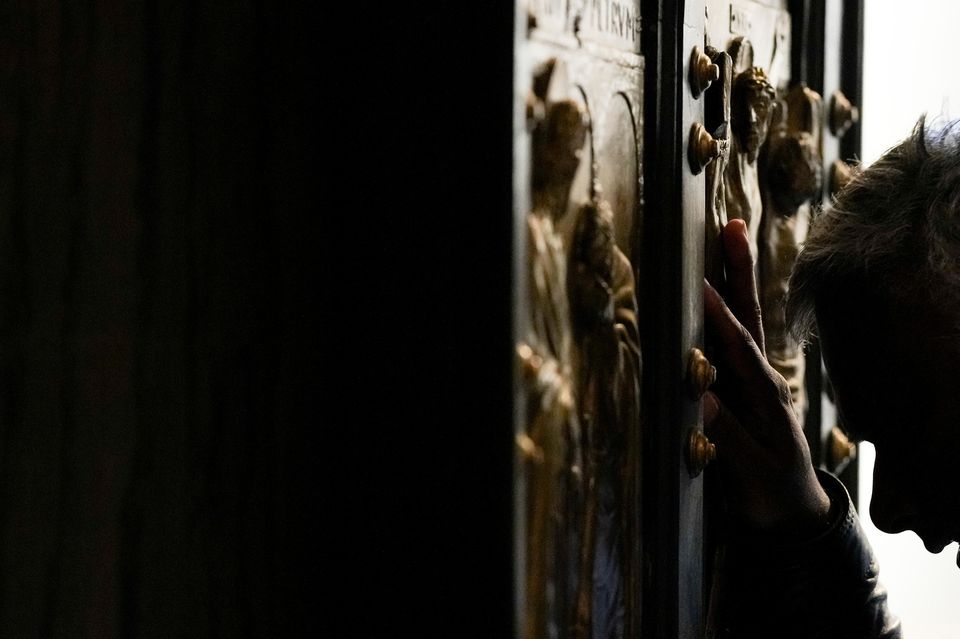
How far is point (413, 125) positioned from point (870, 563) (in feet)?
2.46

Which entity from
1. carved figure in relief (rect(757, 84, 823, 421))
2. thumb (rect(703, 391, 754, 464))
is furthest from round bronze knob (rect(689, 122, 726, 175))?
carved figure in relief (rect(757, 84, 823, 421))

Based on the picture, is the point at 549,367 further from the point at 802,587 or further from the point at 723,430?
the point at 802,587

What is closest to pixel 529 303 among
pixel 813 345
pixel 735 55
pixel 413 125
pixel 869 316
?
pixel 413 125

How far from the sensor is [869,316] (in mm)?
985

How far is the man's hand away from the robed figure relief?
0.20 m

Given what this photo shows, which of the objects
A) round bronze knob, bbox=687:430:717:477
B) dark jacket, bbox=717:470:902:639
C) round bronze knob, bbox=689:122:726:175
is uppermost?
round bronze knob, bbox=689:122:726:175

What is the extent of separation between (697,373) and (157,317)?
432 mm

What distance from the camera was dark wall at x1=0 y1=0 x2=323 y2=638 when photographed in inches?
27.2

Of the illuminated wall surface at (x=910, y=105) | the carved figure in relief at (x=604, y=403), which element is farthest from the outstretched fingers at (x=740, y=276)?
the illuminated wall surface at (x=910, y=105)

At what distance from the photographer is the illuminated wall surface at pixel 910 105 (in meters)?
2.15

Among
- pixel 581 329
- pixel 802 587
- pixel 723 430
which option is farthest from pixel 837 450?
pixel 581 329

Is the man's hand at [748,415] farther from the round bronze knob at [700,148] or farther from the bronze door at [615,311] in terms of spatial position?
the round bronze knob at [700,148]

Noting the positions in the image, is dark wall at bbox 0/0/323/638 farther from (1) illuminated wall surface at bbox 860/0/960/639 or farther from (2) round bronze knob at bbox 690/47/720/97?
(1) illuminated wall surface at bbox 860/0/960/639

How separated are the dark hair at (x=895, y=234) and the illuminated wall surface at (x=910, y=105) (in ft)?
3.66
